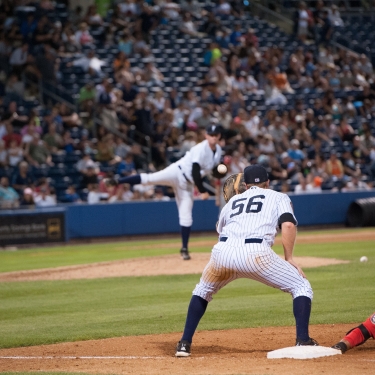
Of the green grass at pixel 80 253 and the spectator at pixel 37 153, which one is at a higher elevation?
the spectator at pixel 37 153

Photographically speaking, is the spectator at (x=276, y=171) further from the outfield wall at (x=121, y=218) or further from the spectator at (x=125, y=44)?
the spectator at (x=125, y=44)

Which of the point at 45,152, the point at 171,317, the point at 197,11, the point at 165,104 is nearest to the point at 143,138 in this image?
the point at 165,104

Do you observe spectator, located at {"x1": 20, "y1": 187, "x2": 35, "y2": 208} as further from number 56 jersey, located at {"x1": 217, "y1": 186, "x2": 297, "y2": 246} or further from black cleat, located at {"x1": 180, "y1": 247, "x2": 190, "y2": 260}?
number 56 jersey, located at {"x1": 217, "y1": 186, "x2": 297, "y2": 246}

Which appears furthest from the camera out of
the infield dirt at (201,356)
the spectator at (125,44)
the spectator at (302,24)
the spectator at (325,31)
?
the spectator at (325,31)

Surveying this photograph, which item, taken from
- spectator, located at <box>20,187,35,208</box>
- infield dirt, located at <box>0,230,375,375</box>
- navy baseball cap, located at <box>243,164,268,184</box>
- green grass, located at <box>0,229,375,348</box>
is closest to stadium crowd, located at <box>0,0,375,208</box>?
spectator, located at <box>20,187,35,208</box>

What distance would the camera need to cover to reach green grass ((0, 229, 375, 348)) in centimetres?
875

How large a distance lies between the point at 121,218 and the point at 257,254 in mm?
14716

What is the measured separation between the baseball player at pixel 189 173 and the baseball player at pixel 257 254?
6280 mm

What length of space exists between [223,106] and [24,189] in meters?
7.52

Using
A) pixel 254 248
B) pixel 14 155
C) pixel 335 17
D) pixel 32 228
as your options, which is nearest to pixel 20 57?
pixel 14 155

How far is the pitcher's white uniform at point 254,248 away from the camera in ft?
21.6

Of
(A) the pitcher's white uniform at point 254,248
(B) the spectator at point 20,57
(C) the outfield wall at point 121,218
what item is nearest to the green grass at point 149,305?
(A) the pitcher's white uniform at point 254,248

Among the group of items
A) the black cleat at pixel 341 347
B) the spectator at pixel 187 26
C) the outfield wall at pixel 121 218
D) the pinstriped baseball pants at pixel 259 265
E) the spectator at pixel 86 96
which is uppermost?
the pinstriped baseball pants at pixel 259 265

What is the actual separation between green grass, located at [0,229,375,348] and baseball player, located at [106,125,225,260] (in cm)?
149
